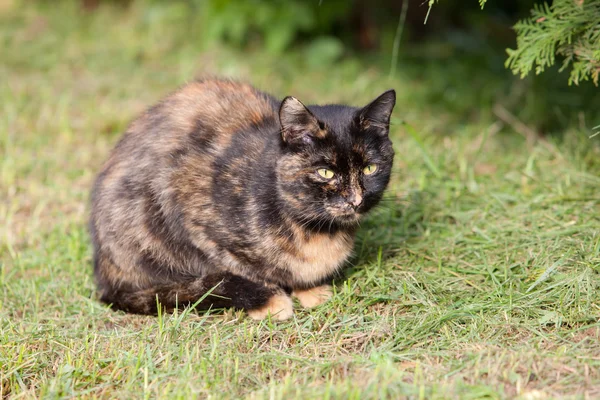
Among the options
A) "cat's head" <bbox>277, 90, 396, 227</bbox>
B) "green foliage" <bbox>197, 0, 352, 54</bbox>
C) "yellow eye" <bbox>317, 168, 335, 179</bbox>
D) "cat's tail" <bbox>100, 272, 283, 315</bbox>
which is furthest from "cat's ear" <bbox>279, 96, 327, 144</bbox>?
"green foliage" <bbox>197, 0, 352, 54</bbox>

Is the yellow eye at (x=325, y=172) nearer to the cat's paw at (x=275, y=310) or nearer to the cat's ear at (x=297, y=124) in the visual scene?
the cat's ear at (x=297, y=124)

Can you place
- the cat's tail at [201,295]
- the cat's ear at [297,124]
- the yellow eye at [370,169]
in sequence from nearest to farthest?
the cat's ear at [297,124] → the yellow eye at [370,169] → the cat's tail at [201,295]

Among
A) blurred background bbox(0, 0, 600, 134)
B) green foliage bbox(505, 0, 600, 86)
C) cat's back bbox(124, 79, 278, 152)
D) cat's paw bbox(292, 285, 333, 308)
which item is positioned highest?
green foliage bbox(505, 0, 600, 86)

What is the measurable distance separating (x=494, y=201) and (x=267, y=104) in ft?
4.85

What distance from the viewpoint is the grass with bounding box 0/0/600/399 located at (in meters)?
2.68

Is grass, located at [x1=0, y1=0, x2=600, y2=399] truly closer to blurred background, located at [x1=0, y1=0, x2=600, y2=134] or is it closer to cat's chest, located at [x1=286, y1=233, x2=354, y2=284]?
cat's chest, located at [x1=286, y1=233, x2=354, y2=284]

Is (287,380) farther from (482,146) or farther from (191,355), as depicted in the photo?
(482,146)

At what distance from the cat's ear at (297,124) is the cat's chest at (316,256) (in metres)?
0.49

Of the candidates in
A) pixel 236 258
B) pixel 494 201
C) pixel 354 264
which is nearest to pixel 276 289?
pixel 236 258

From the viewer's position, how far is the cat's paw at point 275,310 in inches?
127

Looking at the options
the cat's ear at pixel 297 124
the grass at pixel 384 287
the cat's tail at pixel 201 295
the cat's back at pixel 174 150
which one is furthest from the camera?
the cat's back at pixel 174 150

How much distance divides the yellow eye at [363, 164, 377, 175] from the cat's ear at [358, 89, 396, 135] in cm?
17

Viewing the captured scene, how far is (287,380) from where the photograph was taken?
2.56 meters

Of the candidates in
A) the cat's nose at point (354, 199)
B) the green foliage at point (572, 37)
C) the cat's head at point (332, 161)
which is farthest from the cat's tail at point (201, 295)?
the green foliage at point (572, 37)
